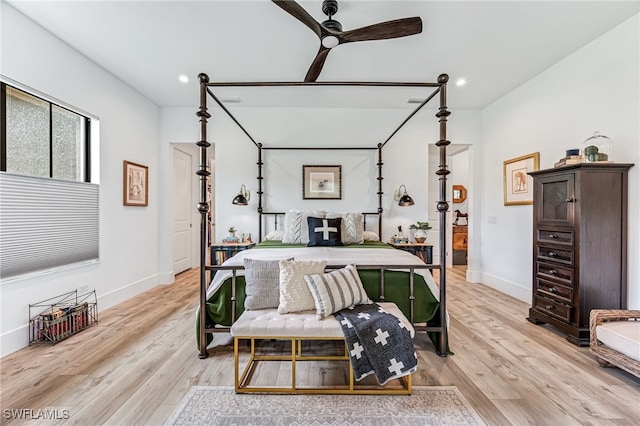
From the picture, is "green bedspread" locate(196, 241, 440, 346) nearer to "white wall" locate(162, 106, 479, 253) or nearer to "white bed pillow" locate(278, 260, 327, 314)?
"white bed pillow" locate(278, 260, 327, 314)

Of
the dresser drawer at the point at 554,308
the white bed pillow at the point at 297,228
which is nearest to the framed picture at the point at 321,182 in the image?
the white bed pillow at the point at 297,228

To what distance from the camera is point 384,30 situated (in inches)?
81.0

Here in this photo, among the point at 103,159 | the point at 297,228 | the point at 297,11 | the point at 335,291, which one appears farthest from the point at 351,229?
the point at 103,159

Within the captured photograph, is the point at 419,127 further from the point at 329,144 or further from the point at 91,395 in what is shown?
the point at 91,395

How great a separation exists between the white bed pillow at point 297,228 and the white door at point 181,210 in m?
2.36

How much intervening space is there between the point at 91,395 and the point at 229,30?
3.00 m

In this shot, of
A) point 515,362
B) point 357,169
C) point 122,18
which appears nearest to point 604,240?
point 515,362

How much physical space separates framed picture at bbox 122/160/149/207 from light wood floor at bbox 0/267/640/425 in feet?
5.43

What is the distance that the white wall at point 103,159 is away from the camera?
7.94 feet

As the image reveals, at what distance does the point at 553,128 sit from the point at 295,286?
353cm

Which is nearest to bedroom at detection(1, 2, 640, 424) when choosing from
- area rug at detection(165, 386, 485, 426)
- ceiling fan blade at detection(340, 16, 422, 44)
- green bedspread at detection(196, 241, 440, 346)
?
ceiling fan blade at detection(340, 16, 422, 44)

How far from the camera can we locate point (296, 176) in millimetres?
4656

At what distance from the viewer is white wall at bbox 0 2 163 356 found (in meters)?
2.42

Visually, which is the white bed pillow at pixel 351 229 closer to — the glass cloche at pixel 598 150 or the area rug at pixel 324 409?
the area rug at pixel 324 409
